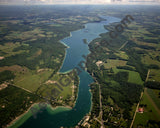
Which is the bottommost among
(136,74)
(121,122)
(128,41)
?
(121,122)

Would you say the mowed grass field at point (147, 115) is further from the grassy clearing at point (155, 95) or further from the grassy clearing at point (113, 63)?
the grassy clearing at point (113, 63)

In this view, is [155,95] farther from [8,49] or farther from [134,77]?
[8,49]

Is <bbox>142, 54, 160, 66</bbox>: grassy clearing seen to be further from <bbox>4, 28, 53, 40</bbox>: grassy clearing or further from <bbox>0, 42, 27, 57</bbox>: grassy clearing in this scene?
<bbox>4, 28, 53, 40</bbox>: grassy clearing

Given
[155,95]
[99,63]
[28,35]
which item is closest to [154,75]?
[155,95]

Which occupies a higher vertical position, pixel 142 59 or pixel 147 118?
pixel 142 59

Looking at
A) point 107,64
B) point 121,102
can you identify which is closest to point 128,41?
point 107,64

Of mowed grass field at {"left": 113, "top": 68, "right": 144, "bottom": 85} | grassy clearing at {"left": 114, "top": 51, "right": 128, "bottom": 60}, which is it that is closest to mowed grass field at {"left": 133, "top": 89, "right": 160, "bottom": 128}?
mowed grass field at {"left": 113, "top": 68, "right": 144, "bottom": 85}

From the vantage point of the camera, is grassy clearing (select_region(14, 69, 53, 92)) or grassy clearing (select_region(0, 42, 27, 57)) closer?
grassy clearing (select_region(14, 69, 53, 92))

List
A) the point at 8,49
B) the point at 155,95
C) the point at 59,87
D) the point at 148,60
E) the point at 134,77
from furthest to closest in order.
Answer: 1. the point at 8,49
2. the point at 148,60
3. the point at 134,77
4. the point at 59,87
5. the point at 155,95

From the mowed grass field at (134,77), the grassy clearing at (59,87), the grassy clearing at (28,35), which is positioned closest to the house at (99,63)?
the mowed grass field at (134,77)

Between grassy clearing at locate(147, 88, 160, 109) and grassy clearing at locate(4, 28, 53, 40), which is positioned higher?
grassy clearing at locate(4, 28, 53, 40)

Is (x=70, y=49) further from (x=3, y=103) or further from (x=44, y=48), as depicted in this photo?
(x=3, y=103)
